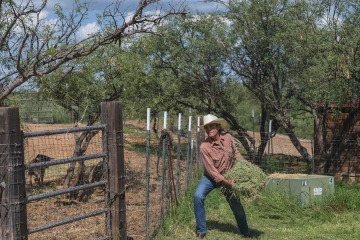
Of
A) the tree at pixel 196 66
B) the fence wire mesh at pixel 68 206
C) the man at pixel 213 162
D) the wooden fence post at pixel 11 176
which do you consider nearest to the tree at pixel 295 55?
the tree at pixel 196 66

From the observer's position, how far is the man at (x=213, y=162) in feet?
24.0

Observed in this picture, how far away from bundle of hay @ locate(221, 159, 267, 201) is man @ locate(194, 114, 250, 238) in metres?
0.15

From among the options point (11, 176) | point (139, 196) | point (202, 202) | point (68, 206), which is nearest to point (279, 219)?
point (202, 202)

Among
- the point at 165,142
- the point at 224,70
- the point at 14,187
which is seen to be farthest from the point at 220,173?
the point at 224,70

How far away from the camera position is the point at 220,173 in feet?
24.1

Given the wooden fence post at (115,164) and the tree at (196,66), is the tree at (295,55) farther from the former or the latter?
the wooden fence post at (115,164)

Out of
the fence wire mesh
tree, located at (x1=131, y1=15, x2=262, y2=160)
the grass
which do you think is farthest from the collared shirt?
tree, located at (x1=131, y1=15, x2=262, y2=160)

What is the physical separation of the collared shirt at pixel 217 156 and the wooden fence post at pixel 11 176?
3190 mm

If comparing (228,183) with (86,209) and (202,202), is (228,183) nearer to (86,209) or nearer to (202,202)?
(202,202)

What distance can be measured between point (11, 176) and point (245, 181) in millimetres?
3418

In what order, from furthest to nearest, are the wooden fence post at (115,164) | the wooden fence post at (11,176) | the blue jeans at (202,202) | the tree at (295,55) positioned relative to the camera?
the tree at (295,55) < the blue jeans at (202,202) < the wooden fence post at (115,164) < the wooden fence post at (11,176)

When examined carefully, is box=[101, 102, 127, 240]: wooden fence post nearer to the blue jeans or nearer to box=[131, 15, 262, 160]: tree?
the blue jeans

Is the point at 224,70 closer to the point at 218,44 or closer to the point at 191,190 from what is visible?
the point at 218,44

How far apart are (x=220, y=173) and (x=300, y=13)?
657 cm
